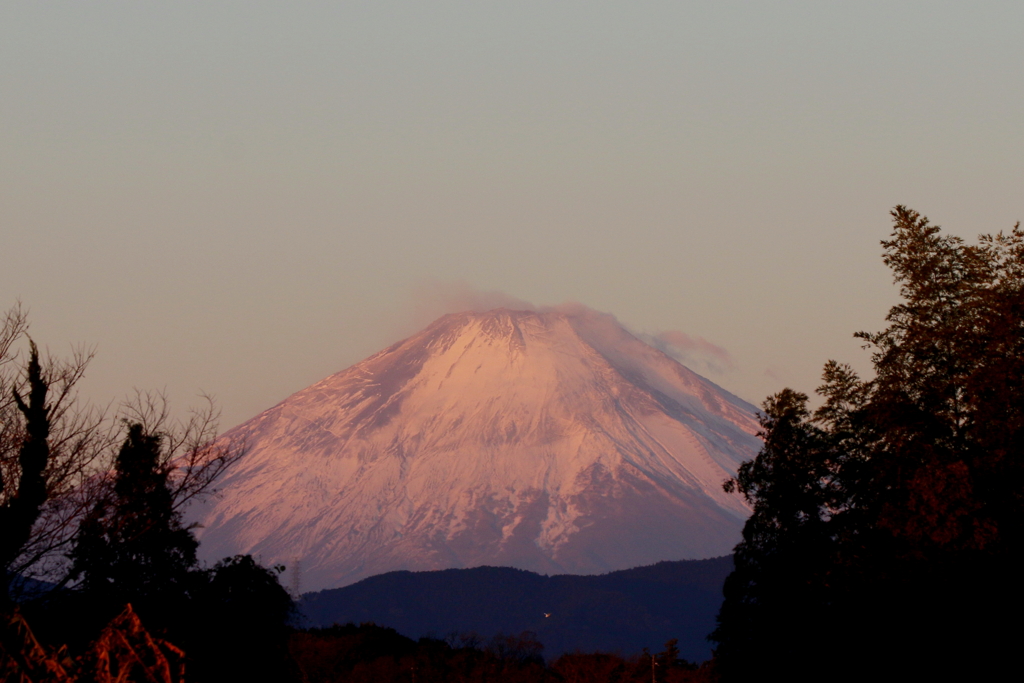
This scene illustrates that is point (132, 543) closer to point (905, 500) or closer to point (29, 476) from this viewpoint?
point (29, 476)

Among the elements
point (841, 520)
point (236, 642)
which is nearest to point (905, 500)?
point (841, 520)

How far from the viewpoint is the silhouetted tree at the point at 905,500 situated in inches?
1191

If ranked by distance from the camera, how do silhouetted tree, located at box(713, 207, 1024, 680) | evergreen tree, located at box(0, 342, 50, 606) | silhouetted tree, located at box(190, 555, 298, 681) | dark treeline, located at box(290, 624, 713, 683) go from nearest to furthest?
1. evergreen tree, located at box(0, 342, 50, 606)
2. silhouetted tree, located at box(190, 555, 298, 681)
3. silhouetted tree, located at box(713, 207, 1024, 680)
4. dark treeline, located at box(290, 624, 713, 683)

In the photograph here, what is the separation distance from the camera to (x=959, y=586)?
30.0 metres

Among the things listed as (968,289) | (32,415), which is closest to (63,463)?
(32,415)

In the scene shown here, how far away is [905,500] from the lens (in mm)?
33312

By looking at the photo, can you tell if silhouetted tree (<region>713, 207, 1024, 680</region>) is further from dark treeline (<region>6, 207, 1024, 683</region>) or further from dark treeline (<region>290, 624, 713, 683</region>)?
dark treeline (<region>290, 624, 713, 683</region>)

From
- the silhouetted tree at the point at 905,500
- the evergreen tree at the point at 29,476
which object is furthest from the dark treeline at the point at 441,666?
the evergreen tree at the point at 29,476

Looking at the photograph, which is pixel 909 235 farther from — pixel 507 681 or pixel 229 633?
pixel 507 681

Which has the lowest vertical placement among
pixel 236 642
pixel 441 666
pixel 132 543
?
pixel 441 666

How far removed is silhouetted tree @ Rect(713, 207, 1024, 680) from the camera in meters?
30.2

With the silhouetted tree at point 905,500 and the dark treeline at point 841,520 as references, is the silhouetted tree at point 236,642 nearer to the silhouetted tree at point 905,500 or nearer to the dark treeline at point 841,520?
the dark treeline at point 841,520

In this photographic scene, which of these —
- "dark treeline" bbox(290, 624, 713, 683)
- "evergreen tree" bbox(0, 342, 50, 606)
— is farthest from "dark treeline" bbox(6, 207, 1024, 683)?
"dark treeline" bbox(290, 624, 713, 683)

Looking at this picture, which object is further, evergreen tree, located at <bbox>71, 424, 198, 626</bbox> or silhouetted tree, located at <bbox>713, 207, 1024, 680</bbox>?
silhouetted tree, located at <bbox>713, 207, 1024, 680</bbox>
